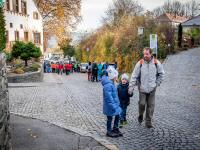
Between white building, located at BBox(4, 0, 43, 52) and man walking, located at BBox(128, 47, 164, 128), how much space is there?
27847 mm

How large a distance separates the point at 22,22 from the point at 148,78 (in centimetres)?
3330

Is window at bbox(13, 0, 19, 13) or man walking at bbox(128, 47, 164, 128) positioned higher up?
window at bbox(13, 0, 19, 13)

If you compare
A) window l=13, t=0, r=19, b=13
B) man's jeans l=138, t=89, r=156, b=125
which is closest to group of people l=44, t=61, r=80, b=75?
window l=13, t=0, r=19, b=13

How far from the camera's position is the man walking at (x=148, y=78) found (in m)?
9.12

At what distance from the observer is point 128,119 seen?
34.6ft

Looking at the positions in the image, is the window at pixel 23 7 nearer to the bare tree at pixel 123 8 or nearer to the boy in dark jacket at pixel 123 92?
the bare tree at pixel 123 8

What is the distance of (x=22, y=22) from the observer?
40.5m

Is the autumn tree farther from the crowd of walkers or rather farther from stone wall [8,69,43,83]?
the crowd of walkers

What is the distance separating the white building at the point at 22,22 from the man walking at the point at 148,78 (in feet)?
91.4

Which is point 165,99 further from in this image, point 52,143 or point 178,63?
point 178,63

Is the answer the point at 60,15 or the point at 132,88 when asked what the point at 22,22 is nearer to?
the point at 60,15

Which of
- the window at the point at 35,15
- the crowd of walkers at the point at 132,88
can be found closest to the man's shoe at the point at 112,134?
the crowd of walkers at the point at 132,88

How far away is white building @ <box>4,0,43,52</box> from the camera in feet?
122

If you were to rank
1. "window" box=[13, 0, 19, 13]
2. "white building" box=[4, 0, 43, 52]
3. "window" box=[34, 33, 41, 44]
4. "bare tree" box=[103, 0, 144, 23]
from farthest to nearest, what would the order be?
"bare tree" box=[103, 0, 144, 23], "window" box=[34, 33, 41, 44], "window" box=[13, 0, 19, 13], "white building" box=[4, 0, 43, 52]
